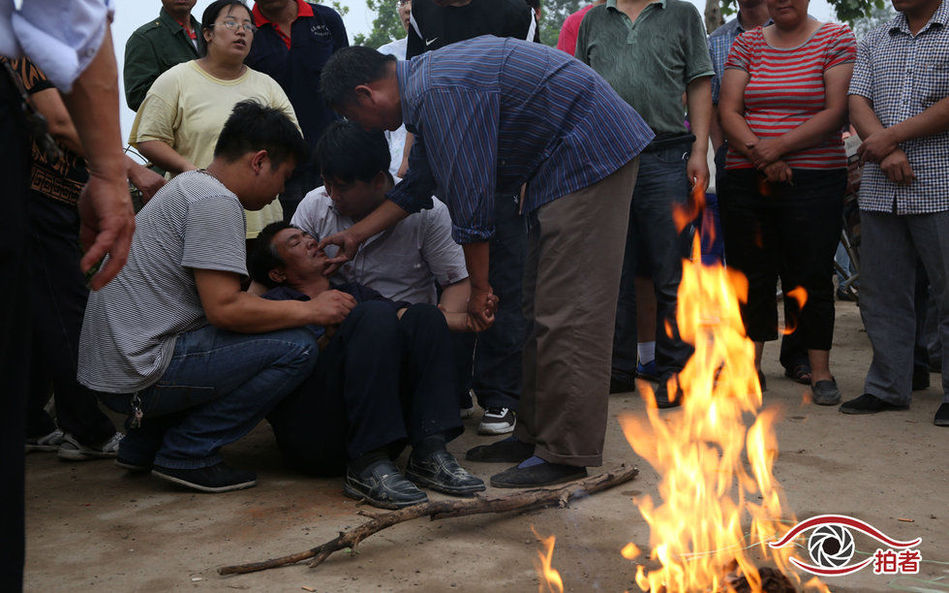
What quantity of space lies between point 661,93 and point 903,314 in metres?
1.74

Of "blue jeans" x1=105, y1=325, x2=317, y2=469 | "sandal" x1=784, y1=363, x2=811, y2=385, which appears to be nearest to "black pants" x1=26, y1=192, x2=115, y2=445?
"blue jeans" x1=105, y1=325, x2=317, y2=469

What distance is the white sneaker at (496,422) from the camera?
187 inches

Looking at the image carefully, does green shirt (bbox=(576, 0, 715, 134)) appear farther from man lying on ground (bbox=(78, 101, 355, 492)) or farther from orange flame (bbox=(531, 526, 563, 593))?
orange flame (bbox=(531, 526, 563, 593))

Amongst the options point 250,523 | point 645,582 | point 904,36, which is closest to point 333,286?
point 250,523

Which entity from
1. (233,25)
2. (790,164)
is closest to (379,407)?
(233,25)

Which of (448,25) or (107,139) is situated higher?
(448,25)

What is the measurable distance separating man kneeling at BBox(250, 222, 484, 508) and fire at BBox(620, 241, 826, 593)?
85cm

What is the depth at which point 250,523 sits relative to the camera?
345 cm

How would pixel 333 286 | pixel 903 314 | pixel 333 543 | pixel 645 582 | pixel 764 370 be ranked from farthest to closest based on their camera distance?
1. pixel 764 370
2. pixel 903 314
3. pixel 333 286
4. pixel 333 543
5. pixel 645 582

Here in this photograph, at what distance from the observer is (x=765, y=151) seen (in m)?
5.21

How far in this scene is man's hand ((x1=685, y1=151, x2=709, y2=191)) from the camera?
543 cm

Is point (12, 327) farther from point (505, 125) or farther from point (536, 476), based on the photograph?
point (536, 476)

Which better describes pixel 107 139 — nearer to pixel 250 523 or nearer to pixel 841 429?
pixel 250 523

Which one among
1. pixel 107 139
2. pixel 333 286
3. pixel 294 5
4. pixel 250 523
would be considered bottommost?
pixel 250 523
